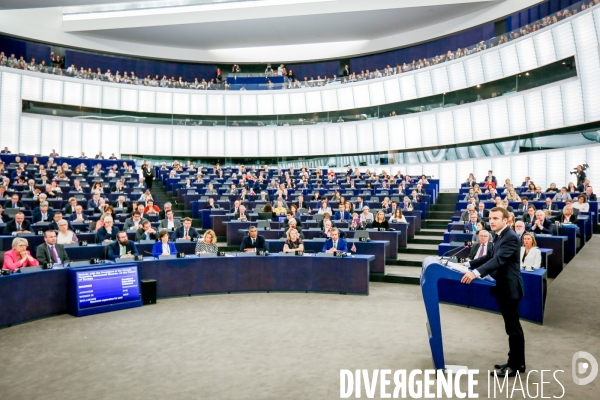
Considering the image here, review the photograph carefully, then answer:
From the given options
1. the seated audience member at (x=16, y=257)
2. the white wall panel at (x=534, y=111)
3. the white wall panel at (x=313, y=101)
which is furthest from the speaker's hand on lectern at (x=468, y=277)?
the white wall panel at (x=313, y=101)

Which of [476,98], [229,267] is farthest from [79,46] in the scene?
[229,267]

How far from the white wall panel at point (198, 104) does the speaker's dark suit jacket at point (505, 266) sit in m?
23.4

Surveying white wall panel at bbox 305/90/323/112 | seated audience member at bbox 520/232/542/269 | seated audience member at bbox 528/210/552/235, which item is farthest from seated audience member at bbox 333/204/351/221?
white wall panel at bbox 305/90/323/112

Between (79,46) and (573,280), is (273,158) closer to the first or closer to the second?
(79,46)

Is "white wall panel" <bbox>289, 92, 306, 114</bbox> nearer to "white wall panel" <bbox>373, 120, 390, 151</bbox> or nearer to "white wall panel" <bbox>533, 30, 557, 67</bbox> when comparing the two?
"white wall panel" <bbox>373, 120, 390, 151</bbox>

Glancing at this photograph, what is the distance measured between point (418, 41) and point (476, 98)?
6.22m

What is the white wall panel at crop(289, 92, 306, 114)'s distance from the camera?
2575 centimetres

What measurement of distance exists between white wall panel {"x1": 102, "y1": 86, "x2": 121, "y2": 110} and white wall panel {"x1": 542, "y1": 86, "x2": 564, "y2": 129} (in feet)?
63.5

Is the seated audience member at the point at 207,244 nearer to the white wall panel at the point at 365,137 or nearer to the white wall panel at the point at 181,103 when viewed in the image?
the white wall panel at the point at 365,137

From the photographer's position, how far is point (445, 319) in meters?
6.26

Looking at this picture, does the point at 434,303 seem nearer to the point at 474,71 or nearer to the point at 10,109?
the point at 474,71

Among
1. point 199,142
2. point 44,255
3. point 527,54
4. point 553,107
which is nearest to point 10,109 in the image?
point 199,142

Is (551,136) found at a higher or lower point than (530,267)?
higher

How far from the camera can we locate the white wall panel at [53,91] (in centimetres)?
2216
